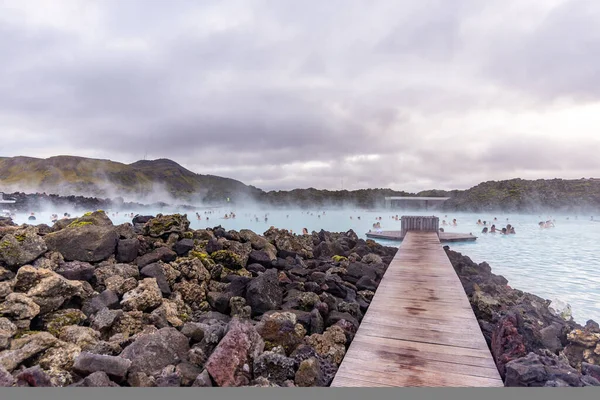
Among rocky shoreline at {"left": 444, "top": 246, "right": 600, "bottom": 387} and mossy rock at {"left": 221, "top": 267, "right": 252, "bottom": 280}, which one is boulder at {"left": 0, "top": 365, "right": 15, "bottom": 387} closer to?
mossy rock at {"left": 221, "top": 267, "right": 252, "bottom": 280}

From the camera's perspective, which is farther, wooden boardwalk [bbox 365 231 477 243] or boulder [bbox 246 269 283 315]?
wooden boardwalk [bbox 365 231 477 243]

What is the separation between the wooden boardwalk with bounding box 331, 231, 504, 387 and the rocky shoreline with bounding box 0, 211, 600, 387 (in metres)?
0.27

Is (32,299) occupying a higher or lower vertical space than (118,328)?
higher

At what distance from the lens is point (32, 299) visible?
4.39 metres

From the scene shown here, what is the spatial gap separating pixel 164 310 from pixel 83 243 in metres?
2.69

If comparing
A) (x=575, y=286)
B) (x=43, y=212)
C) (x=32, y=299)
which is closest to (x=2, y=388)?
(x=32, y=299)

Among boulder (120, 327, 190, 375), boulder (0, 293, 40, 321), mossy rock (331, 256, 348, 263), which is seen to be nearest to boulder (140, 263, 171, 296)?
boulder (0, 293, 40, 321)

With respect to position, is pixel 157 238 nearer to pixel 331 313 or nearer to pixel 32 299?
pixel 32 299

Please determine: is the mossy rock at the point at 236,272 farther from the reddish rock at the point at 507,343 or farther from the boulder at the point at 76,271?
the reddish rock at the point at 507,343

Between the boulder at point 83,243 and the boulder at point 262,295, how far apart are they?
3.05m

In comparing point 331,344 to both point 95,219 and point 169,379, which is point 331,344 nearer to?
point 169,379

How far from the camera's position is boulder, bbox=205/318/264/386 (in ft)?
10.6

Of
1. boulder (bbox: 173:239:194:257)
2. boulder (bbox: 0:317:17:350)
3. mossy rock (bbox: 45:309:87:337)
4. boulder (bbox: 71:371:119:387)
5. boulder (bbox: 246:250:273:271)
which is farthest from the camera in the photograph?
boulder (bbox: 246:250:273:271)

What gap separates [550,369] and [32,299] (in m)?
6.03
